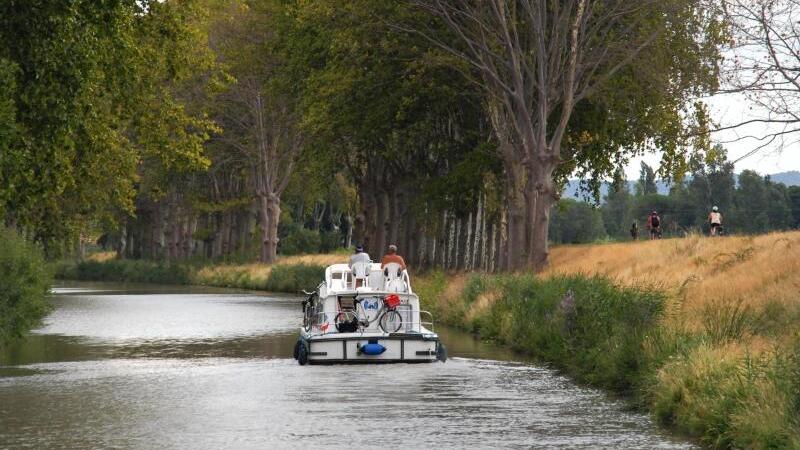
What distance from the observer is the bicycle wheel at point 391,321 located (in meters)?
29.8

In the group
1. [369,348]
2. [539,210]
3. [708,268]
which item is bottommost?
[369,348]

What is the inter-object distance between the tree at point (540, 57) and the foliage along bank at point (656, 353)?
586cm

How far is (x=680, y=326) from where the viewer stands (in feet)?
75.8

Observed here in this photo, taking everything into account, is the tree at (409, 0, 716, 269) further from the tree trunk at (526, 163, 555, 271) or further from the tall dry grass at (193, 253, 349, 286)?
the tall dry grass at (193, 253, 349, 286)

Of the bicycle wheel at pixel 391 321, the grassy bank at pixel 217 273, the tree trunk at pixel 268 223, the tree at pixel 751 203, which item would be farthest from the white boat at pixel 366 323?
the tree at pixel 751 203

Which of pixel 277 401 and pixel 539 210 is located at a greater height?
pixel 539 210

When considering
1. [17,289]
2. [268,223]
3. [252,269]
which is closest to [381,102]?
[17,289]

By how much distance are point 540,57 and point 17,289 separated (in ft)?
56.8

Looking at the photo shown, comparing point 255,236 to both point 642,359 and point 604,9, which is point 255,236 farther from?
point 642,359

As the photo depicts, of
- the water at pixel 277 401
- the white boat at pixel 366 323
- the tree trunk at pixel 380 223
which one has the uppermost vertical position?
the tree trunk at pixel 380 223

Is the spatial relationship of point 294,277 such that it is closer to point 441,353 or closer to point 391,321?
point 391,321

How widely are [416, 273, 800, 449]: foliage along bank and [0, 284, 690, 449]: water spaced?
0.60 meters

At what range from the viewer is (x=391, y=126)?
52625 mm

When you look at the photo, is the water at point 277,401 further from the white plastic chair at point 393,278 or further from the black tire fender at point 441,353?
the white plastic chair at point 393,278
